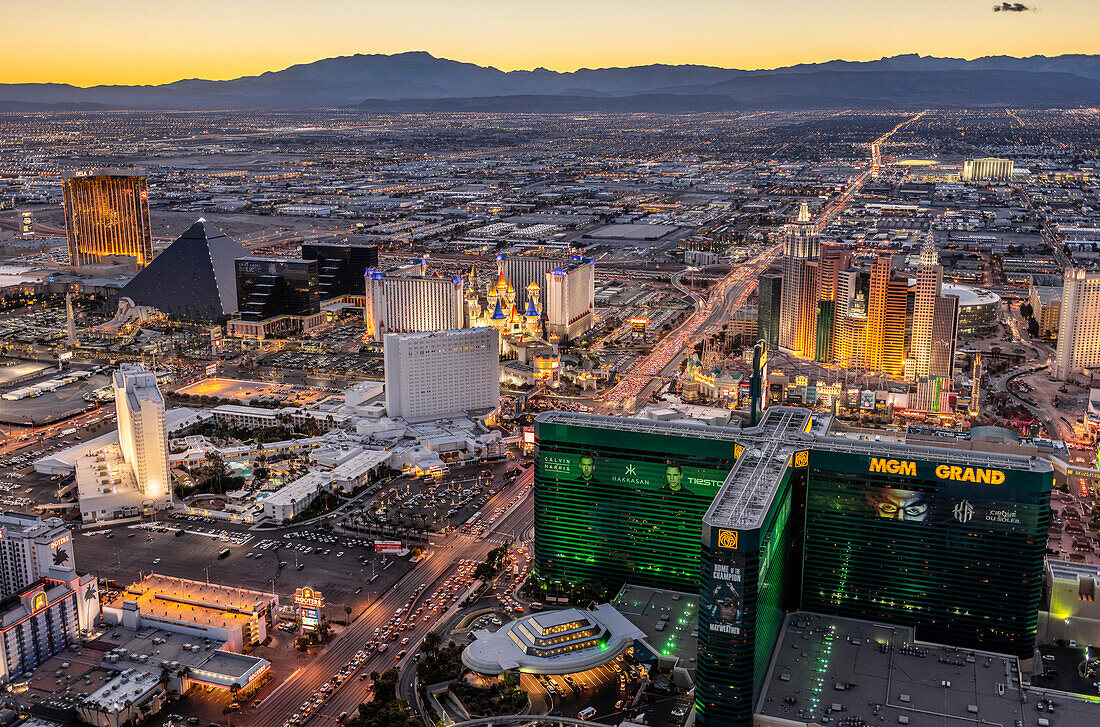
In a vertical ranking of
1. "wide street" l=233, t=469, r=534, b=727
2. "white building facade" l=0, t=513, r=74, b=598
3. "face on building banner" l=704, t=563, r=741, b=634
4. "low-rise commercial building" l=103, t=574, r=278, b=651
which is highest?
"face on building banner" l=704, t=563, r=741, b=634

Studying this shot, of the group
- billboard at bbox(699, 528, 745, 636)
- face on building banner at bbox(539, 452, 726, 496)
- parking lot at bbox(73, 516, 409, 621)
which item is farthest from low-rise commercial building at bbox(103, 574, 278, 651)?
billboard at bbox(699, 528, 745, 636)

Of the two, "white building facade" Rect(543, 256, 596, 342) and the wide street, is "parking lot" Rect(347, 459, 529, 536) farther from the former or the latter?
"white building facade" Rect(543, 256, 596, 342)

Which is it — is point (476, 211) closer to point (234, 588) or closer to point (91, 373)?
point (91, 373)

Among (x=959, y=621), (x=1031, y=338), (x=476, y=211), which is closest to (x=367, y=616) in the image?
(x=959, y=621)

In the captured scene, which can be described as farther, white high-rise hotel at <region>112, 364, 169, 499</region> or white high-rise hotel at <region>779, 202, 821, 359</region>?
white high-rise hotel at <region>779, 202, 821, 359</region>

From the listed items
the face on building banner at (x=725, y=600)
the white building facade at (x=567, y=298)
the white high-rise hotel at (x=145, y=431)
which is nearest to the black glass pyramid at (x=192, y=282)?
the white building facade at (x=567, y=298)

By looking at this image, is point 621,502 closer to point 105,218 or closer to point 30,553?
point 30,553

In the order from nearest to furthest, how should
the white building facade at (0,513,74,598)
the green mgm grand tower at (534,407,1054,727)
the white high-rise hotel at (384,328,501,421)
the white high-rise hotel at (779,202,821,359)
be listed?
the green mgm grand tower at (534,407,1054,727)
the white building facade at (0,513,74,598)
the white high-rise hotel at (384,328,501,421)
the white high-rise hotel at (779,202,821,359)
